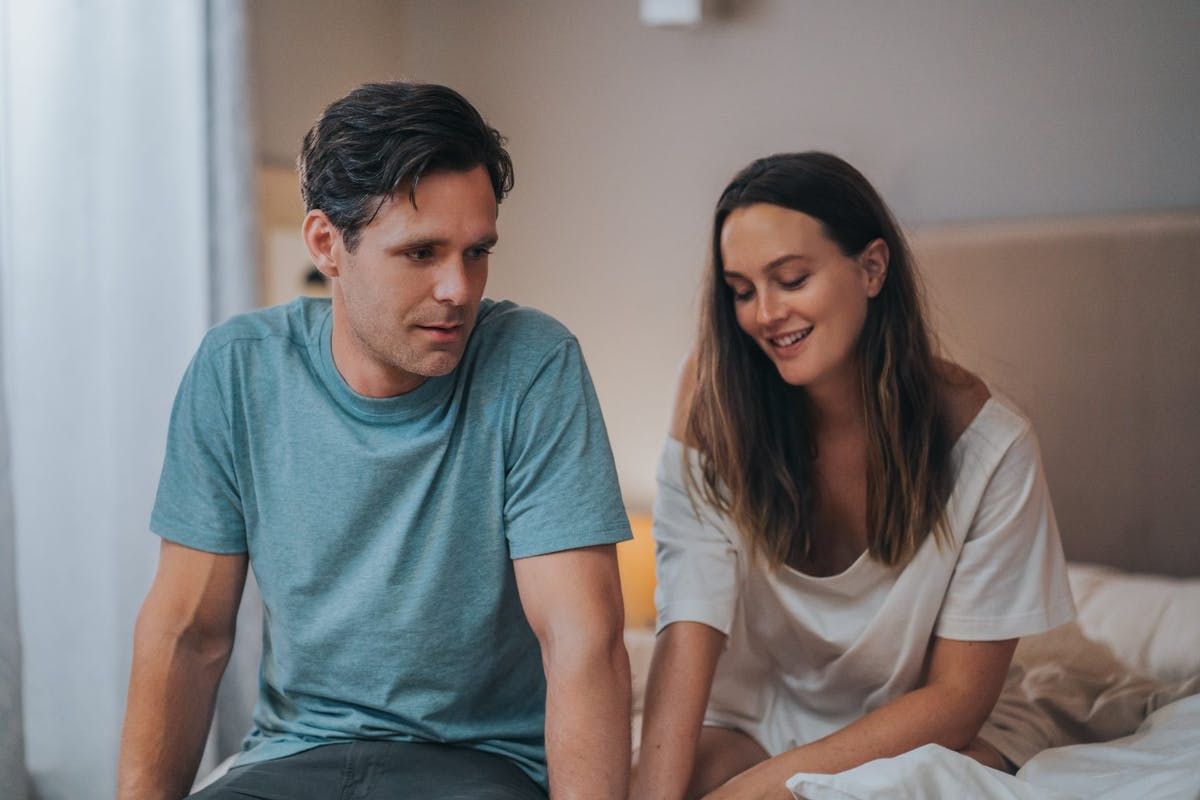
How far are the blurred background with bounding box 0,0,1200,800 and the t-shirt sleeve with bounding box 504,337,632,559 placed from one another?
0.95 metres

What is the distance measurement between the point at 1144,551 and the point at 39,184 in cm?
223

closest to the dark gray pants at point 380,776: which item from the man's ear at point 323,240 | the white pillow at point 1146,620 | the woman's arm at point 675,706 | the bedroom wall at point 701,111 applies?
the woman's arm at point 675,706

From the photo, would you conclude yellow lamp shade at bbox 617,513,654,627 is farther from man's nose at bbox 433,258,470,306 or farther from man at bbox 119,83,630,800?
man's nose at bbox 433,258,470,306

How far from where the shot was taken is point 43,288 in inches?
81.0

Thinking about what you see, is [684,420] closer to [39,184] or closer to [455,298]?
[455,298]

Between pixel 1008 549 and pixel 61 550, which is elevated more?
pixel 1008 549

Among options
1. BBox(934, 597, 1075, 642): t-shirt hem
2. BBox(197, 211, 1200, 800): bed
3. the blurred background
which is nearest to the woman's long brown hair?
BBox(934, 597, 1075, 642): t-shirt hem

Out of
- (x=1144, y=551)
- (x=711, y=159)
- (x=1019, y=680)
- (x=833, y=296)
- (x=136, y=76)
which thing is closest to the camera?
(x=833, y=296)

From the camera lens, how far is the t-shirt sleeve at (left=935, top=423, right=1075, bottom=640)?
4.94ft

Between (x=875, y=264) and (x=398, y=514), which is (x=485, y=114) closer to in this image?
(x=875, y=264)

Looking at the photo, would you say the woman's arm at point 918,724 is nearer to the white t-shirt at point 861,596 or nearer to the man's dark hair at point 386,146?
the white t-shirt at point 861,596

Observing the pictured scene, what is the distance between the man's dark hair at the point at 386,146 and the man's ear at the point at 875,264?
53cm

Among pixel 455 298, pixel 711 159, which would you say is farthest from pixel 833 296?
pixel 711 159

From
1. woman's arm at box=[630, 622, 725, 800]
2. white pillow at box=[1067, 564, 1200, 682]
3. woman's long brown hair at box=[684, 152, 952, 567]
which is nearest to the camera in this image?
woman's arm at box=[630, 622, 725, 800]
